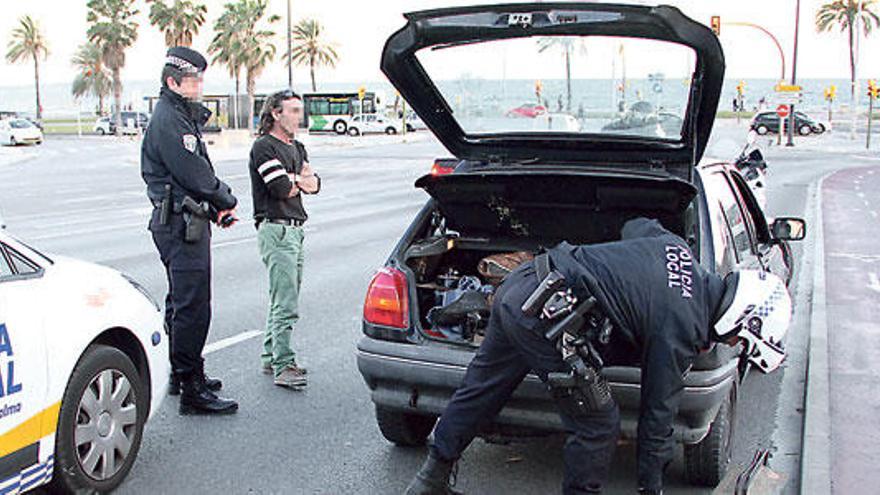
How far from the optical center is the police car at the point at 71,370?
11.4 feet

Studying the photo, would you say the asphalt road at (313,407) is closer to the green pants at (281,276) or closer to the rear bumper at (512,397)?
the green pants at (281,276)

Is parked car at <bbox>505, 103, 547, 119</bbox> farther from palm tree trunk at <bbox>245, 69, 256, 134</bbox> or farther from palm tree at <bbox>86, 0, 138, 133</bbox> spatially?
palm tree at <bbox>86, 0, 138, 133</bbox>

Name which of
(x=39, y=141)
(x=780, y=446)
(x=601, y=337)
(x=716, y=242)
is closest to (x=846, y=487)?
(x=780, y=446)

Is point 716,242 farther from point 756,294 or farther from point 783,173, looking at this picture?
point 783,173

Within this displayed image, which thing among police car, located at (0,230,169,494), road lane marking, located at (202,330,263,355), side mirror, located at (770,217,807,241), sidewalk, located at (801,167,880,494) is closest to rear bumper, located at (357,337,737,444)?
sidewalk, located at (801,167,880,494)

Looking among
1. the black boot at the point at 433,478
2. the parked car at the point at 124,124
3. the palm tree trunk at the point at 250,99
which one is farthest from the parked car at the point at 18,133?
the black boot at the point at 433,478

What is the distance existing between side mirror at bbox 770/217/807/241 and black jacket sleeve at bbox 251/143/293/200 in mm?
3089

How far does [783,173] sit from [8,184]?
21.3 m

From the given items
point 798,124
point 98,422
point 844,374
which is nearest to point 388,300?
point 98,422

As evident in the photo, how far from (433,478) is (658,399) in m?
1.05

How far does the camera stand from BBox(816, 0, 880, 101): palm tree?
74150 mm

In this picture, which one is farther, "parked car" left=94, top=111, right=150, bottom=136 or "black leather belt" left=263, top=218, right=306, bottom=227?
"parked car" left=94, top=111, right=150, bottom=136

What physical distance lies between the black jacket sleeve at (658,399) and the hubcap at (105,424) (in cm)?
226

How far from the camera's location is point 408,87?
523 centimetres
